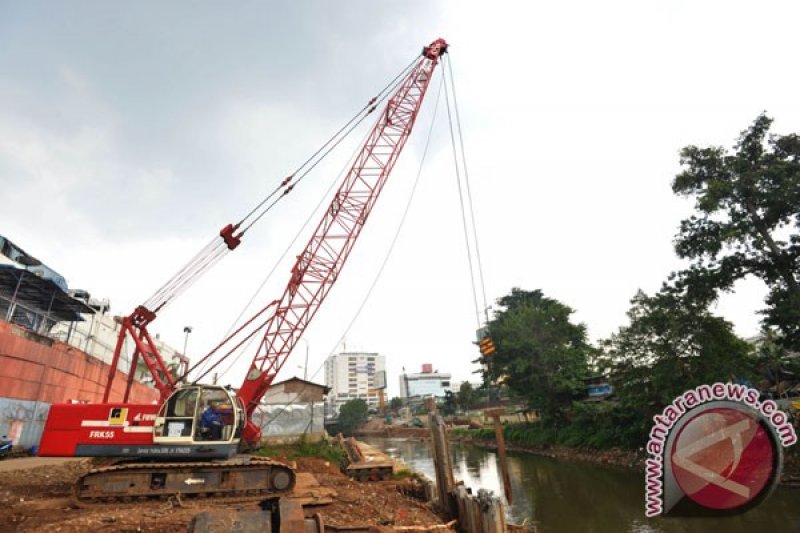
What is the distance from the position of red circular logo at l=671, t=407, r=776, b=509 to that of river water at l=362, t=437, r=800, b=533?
951 centimetres

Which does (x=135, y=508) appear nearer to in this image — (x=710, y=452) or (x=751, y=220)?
(x=710, y=452)

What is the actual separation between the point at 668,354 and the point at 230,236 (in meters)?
21.5

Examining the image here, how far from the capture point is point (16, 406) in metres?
17.0

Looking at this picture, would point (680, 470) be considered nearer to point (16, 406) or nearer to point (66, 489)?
point (66, 489)

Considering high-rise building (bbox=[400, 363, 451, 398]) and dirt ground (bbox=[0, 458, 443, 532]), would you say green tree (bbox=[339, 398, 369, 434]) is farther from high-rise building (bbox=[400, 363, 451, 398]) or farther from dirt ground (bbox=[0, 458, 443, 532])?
dirt ground (bbox=[0, 458, 443, 532])

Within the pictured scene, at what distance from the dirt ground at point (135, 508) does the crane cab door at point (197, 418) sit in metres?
1.41

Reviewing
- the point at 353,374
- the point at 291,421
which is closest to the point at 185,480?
the point at 291,421

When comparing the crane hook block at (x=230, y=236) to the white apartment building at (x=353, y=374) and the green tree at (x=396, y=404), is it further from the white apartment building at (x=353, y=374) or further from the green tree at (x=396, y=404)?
the white apartment building at (x=353, y=374)

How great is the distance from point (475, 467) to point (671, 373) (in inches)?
551

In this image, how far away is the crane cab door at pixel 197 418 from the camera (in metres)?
10.1

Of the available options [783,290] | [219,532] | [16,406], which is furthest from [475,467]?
[219,532]

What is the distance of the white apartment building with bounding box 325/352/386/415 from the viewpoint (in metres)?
157

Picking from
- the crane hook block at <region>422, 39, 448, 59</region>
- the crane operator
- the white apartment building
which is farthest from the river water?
the white apartment building

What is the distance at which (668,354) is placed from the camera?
20.4m
